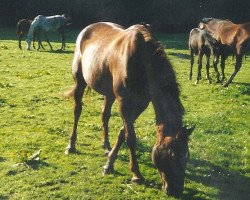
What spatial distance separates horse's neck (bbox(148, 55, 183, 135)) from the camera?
16.8 feet

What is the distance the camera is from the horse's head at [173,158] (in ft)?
16.0

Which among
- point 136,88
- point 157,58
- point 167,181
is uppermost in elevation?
point 157,58

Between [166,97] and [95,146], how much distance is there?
2603 mm

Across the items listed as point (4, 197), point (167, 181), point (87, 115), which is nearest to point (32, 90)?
point (87, 115)

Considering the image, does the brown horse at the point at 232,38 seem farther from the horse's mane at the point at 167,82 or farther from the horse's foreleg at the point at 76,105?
the horse's mane at the point at 167,82

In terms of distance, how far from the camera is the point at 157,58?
540 cm

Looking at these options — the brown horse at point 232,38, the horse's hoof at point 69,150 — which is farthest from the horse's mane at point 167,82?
the brown horse at point 232,38

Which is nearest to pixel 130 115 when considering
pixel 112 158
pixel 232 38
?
pixel 112 158

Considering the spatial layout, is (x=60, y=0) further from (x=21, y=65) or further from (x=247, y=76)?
(x=247, y=76)

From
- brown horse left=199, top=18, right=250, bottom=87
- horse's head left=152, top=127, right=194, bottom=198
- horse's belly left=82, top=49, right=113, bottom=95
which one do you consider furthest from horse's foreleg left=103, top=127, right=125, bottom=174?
brown horse left=199, top=18, right=250, bottom=87

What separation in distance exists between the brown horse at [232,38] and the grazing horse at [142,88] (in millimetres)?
7556

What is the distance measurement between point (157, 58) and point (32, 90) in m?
7.21

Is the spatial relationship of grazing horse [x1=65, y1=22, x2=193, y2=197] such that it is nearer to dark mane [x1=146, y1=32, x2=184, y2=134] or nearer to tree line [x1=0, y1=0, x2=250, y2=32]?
dark mane [x1=146, y1=32, x2=184, y2=134]

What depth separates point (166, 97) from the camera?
5.28 metres
